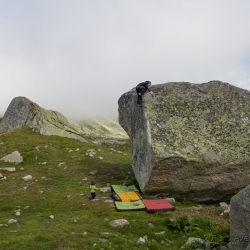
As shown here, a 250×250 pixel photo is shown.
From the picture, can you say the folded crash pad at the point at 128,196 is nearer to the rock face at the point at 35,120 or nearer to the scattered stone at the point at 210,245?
the scattered stone at the point at 210,245

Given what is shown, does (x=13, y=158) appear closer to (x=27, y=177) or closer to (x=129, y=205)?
(x=27, y=177)

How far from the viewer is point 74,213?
15.0 metres

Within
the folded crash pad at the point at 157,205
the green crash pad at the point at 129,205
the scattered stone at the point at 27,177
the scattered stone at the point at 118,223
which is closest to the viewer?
the scattered stone at the point at 118,223

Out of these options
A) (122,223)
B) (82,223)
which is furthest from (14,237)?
(122,223)

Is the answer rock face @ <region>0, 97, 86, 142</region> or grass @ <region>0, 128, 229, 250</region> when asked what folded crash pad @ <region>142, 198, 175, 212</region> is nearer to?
grass @ <region>0, 128, 229, 250</region>

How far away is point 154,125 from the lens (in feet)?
59.5

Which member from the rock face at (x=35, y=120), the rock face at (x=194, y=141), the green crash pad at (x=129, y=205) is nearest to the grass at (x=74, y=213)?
the green crash pad at (x=129, y=205)

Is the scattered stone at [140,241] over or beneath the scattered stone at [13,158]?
beneath

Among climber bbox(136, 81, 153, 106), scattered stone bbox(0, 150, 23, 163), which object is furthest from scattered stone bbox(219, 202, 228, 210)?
scattered stone bbox(0, 150, 23, 163)

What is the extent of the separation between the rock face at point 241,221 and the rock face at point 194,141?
7.80m

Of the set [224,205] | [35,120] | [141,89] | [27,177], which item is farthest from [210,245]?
[35,120]

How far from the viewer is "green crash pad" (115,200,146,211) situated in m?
15.2

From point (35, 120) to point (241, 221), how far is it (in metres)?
38.7

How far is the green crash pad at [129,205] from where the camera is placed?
49.9ft
